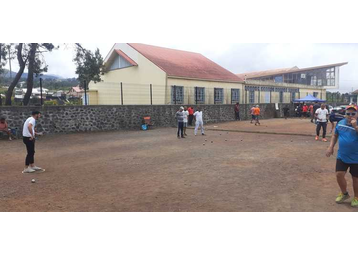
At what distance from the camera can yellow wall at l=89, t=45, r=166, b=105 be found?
19.8 meters

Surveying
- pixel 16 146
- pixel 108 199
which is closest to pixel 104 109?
pixel 16 146

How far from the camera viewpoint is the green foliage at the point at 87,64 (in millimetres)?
19797

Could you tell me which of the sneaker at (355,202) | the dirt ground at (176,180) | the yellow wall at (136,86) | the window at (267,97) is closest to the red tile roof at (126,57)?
the yellow wall at (136,86)

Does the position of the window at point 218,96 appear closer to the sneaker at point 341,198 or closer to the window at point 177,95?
the window at point 177,95

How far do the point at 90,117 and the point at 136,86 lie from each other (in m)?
5.61

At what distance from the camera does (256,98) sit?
2950 centimetres

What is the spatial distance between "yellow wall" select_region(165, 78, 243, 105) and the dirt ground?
12.2m

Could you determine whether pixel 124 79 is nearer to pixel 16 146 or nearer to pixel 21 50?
pixel 21 50

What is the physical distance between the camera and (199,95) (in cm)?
2427

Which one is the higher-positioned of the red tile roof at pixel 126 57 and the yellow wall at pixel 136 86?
the red tile roof at pixel 126 57

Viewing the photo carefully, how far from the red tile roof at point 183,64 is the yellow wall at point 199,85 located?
0.38 m

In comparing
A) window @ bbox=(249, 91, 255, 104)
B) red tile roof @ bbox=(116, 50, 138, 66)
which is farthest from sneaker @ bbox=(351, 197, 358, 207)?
window @ bbox=(249, 91, 255, 104)

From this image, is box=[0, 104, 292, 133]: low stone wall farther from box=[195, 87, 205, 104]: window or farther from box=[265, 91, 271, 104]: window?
box=[265, 91, 271, 104]: window

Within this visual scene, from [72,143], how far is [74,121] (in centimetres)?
359
